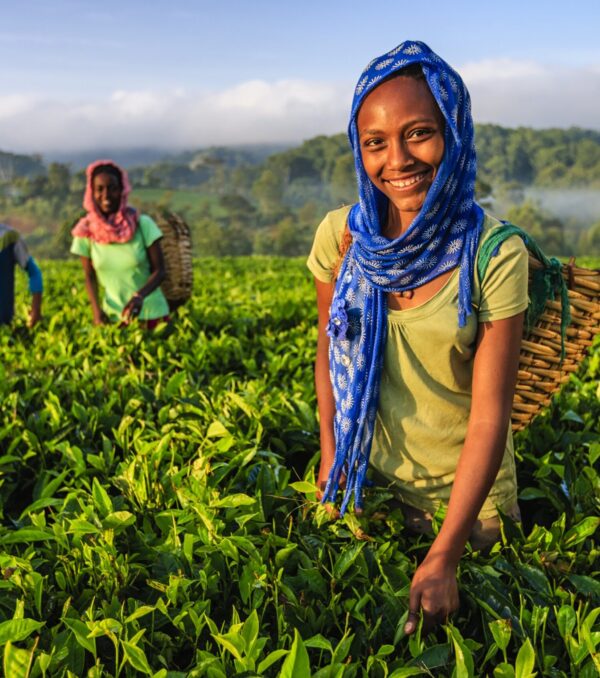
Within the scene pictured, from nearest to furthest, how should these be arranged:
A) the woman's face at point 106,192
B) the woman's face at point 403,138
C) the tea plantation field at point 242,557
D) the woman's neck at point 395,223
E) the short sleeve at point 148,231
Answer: the tea plantation field at point 242,557 → the woman's face at point 403,138 → the woman's neck at point 395,223 → the woman's face at point 106,192 → the short sleeve at point 148,231

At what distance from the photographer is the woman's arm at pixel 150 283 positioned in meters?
4.71

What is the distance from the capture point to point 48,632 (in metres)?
1.77

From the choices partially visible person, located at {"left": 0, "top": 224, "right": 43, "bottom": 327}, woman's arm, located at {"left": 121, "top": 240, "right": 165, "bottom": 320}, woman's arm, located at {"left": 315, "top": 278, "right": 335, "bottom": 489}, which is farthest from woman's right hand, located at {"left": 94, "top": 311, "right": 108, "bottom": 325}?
woman's arm, located at {"left": 315, "top": 278, "right": 335, "bottom": 489}

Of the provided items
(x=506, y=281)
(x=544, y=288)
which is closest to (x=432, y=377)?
(x=506, y=281)

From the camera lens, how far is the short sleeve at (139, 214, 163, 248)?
4848 millimetres

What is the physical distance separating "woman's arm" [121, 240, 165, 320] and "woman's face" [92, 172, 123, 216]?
38cm

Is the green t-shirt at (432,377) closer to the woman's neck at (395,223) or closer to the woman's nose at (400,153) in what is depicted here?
the woman's neck at (395,223)

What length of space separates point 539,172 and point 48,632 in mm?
159361

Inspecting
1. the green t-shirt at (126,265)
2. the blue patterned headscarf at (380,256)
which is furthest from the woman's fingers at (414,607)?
the green t-shirt at (126,265)

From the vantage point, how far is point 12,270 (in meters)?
4.71

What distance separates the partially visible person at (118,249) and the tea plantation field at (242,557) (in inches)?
63.5

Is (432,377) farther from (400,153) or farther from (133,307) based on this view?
(133,307)

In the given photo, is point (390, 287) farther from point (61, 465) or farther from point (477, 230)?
point (61, 465)

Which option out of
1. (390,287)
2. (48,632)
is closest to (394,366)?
(390,287)
